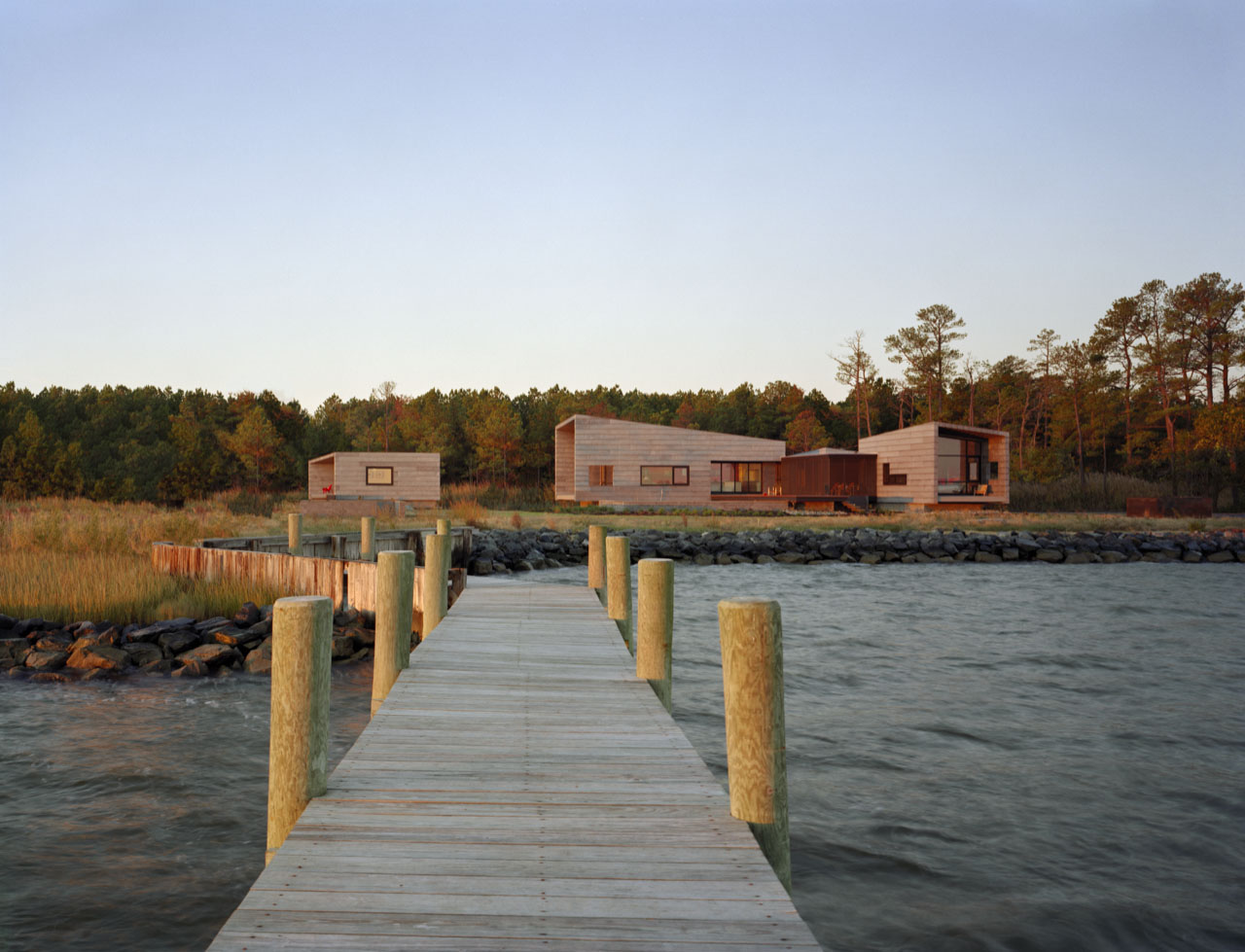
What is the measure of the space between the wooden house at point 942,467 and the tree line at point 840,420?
29.0ft

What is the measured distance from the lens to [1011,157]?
27828 mm

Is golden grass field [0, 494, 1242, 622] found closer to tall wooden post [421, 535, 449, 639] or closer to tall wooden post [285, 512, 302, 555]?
tall wooden post [285, 512, 302, 555]

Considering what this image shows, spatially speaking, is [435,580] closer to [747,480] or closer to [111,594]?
[111,594]

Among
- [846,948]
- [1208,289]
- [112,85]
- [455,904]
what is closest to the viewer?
[455,904]

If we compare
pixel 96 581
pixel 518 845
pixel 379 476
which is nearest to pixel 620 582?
pixel 518 845

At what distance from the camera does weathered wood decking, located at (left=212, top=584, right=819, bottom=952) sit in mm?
2814

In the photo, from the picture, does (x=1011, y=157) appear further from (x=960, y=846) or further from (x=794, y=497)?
(x=960, y=846)

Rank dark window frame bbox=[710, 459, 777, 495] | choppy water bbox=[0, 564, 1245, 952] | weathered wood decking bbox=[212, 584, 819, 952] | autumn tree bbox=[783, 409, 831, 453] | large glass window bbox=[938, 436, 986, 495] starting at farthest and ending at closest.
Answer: autumn tree bbox=[783, 409, 831, 453] → dark window frame bbox=[710, 459, 777, 495] → large glass window bbox=[938, 436, 986, 495] → choppy water bbox=[0, 564, 1245, 952] → weathered wood decking bbox=[212, 584, 819, 952]

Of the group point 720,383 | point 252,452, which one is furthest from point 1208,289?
point 252,452

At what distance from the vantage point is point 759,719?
3803 mm

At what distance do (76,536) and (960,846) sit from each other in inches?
640

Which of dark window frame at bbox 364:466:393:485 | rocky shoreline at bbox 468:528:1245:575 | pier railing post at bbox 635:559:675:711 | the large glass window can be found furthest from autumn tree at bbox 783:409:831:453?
pier railing post at bbox 635:559:675:711

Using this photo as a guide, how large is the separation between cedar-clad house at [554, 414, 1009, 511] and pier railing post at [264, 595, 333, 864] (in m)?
37.9

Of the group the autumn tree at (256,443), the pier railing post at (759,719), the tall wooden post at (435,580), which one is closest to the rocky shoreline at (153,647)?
the tall wooden post at (435,580)
